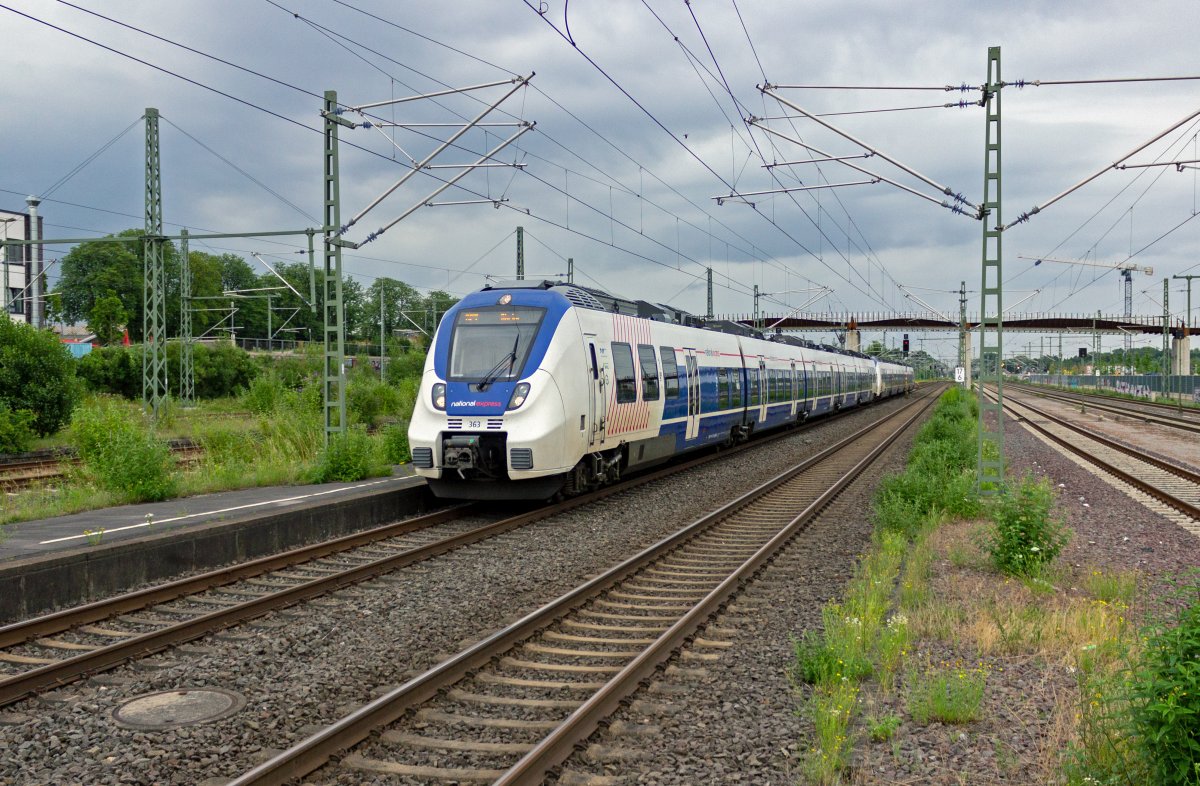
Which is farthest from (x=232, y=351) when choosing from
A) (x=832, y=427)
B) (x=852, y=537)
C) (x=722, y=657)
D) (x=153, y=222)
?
(x=722, y=657)

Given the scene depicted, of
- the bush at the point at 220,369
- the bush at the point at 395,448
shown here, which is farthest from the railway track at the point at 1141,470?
the bush at the point at 220,369

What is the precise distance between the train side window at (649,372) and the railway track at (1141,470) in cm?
863

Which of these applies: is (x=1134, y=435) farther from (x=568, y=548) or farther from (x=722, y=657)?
(x=722, y=657)

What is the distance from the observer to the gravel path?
535 cm

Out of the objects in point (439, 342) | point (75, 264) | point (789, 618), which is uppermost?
point (75, 264)

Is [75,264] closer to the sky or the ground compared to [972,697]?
closer to the sky

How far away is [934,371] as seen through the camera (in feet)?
622

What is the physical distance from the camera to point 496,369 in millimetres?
13922

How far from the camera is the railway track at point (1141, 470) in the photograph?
15.0 m

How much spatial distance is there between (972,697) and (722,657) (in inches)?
83.2

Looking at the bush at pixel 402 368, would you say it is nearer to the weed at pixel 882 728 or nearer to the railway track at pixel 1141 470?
the railway track at pixel 1141 470

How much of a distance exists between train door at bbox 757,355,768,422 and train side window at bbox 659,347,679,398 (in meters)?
8.76

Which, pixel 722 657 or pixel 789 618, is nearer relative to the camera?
pixel 722 657

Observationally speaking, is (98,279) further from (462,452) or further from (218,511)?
(462,452)
